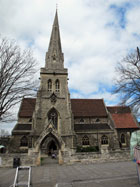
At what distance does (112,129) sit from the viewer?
22.0m

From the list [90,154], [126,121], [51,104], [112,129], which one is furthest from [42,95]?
[126,121]

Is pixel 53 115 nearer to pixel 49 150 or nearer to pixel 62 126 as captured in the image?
pixel 62 126

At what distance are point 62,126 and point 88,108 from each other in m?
9.14

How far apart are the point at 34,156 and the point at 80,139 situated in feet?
27.4

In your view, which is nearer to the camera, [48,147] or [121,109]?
[121,109]

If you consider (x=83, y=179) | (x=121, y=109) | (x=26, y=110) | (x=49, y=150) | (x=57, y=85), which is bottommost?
(x=49, y=150)

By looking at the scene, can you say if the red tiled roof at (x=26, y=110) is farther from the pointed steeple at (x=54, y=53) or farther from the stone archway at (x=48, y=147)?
the pointed steeple at (x=54, y=53)

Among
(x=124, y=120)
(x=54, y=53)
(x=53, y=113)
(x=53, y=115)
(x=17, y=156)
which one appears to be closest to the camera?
(x=17, y=156)

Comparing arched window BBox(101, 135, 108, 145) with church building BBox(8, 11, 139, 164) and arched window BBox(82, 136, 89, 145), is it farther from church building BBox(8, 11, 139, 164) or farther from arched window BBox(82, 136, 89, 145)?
arched window BBox(82, 136, 89, 145)

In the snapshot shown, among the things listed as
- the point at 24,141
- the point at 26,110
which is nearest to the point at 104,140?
the point at 24,141

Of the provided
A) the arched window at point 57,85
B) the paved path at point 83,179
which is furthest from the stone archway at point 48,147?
the paved path at point 83,179

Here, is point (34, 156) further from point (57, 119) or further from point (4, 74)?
point (4, 74)

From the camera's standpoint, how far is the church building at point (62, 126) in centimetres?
1669

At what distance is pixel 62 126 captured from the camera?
64.0 feet
